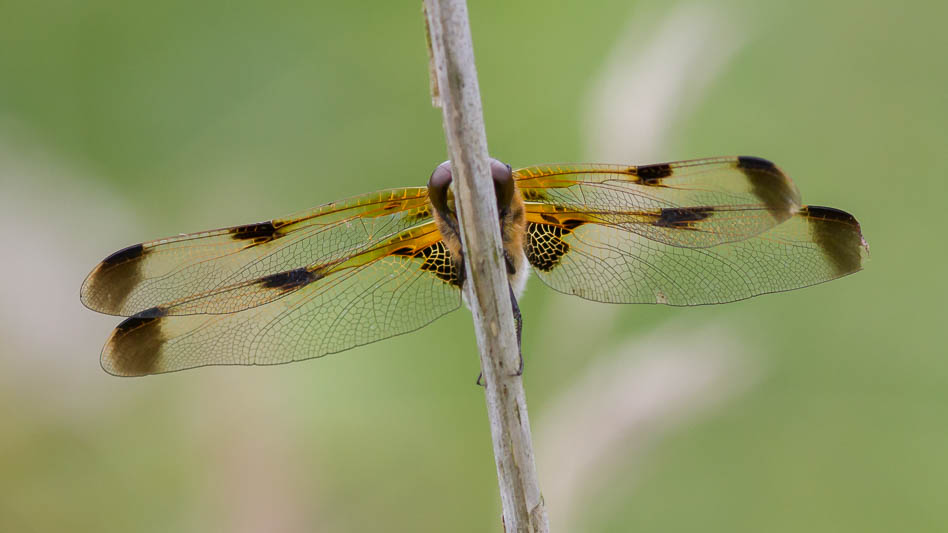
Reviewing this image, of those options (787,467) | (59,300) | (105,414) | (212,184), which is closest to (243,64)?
(212,184)

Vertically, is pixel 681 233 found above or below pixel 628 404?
above

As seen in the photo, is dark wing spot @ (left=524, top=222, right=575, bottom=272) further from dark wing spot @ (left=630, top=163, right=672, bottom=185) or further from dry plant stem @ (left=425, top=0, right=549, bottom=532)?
dry plant stem @ (left=425, top=0, right=549, bottom=532)

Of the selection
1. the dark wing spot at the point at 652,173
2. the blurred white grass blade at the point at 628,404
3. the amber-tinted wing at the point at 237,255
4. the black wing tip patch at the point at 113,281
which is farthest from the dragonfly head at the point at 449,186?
the blurred white grass blade at the point at 628,404

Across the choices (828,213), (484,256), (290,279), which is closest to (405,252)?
(290,279)

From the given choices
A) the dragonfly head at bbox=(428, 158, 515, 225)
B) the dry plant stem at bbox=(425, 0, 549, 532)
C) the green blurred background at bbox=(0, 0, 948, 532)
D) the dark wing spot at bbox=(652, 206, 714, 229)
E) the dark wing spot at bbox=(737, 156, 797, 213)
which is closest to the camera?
the dry plant stem at bbox=(425, 0, 549, 532)

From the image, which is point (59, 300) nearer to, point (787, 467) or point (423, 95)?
point (423, 95)

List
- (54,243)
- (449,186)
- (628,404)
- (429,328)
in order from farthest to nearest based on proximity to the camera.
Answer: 1. (429,328)
2. (54,243)
3. (628,404)
4. (449,186)

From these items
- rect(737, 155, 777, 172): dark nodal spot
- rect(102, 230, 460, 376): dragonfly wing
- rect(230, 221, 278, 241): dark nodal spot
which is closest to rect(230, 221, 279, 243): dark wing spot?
rect(230, 221, 278, 241): dark nodal spot

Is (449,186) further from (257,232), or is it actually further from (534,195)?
(257,232)
